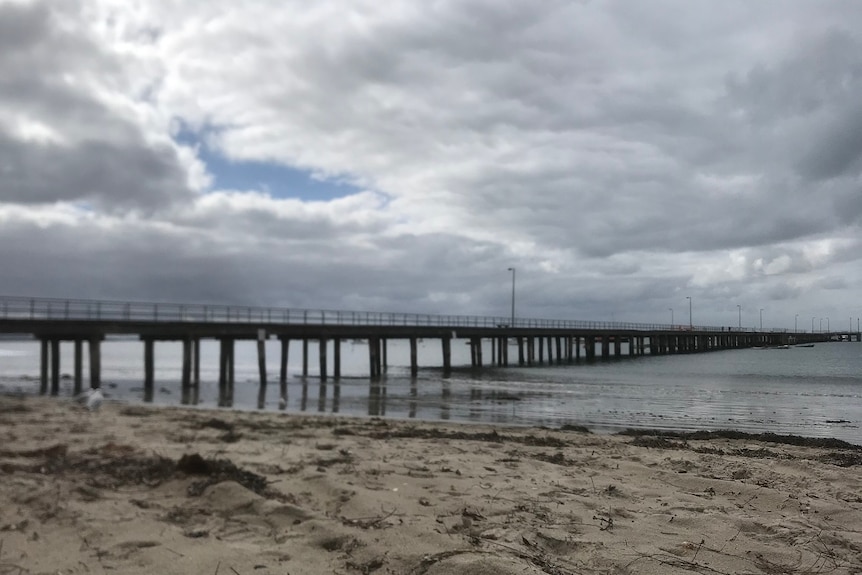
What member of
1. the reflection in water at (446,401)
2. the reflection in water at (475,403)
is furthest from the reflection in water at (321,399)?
the reflection in water at (475,403)

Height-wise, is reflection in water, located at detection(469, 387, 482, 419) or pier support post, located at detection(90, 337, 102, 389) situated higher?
pier support post, located at detection(90, 337, 102, 389)

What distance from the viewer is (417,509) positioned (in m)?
6.04

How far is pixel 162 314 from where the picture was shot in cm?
3216

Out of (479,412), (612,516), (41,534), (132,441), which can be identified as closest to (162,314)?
(479,412)

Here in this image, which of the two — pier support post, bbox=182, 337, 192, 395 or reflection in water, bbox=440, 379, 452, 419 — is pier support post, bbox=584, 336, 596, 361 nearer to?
reflection in water, bbox=440, 379, 452, 419

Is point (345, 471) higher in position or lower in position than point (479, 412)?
higher

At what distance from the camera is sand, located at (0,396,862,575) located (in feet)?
14.9

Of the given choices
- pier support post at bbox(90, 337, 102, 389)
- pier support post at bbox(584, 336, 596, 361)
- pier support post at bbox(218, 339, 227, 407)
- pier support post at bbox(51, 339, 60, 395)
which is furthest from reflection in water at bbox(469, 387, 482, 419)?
pier support post at bbox(584, 336, 596, 361)

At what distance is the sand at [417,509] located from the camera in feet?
14.9

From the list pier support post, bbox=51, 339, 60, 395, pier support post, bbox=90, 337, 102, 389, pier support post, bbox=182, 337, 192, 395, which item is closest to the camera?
pier support post, bbox=90, 337, 102, 389

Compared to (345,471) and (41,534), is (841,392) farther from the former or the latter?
(41,534)

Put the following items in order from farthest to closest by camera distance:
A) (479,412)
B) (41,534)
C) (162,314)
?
(162,314) → (479,412) → (41,534)

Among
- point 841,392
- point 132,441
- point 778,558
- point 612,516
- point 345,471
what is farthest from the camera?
point 841,392

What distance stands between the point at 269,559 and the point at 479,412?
16697mm
